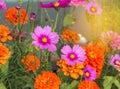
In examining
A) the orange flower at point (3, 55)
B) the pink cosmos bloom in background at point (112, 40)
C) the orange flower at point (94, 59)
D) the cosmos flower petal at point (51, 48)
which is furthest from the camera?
the pink cosmos bloom in background at point (112, 40)

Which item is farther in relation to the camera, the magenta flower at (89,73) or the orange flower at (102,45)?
the orange flower at (102,45)

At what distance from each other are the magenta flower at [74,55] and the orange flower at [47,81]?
0.30 ft

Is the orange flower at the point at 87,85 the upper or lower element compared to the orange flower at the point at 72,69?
lower

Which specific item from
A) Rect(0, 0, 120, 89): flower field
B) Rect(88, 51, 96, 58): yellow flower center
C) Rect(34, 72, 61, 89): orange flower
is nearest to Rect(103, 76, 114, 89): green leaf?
Rect(0, 0, 120, 89): flower field

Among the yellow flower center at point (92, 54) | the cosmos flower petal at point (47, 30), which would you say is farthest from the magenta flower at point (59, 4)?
the yellow flower center at point (92, 54)

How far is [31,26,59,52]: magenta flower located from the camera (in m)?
1.86

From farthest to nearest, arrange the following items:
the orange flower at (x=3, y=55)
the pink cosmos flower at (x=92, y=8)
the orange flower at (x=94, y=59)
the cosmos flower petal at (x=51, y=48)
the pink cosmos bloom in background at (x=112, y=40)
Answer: the pink cosmos flower at (x=92, y=8) < the pink cosmos bloom in background at (x=112, y=40) < the orange flower at (x=94, y=59) < the cosmos flower petal at (x=51, y=48) < the orange flower at (x=3, y=55)

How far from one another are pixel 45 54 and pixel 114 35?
0.37 meters

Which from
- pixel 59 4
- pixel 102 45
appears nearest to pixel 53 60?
pixel 102 45

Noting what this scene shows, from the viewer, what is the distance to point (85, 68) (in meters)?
1.94

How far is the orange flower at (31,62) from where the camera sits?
2002 mm

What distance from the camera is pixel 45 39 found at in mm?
1868

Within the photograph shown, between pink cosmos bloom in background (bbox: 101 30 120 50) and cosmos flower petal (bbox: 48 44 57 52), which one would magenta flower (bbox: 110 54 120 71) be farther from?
cosmos flower petal (bbox: 48 44 57 52)

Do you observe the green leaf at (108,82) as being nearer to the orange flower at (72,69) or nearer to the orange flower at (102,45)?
the orange flower at (72,69)
